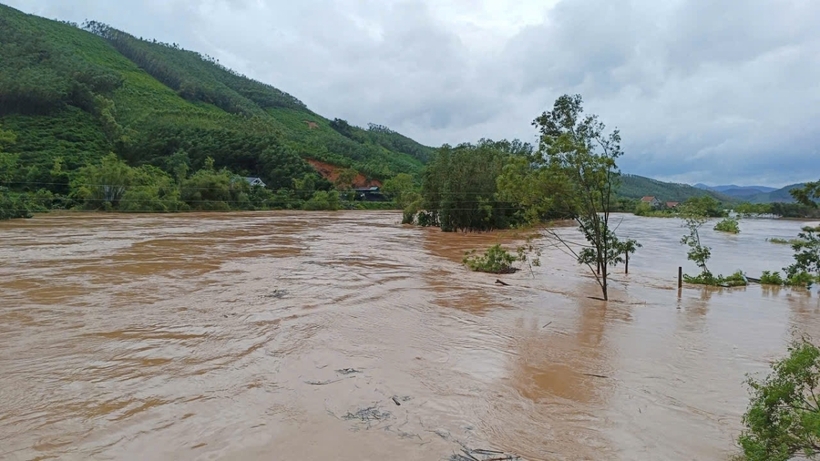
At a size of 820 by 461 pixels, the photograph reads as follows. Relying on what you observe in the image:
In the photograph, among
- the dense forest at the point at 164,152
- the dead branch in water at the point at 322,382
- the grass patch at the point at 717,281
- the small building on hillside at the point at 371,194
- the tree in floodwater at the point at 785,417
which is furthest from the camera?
the small building on hillside at the point at 371,194

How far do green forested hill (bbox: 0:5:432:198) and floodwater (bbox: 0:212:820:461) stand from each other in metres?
41.3

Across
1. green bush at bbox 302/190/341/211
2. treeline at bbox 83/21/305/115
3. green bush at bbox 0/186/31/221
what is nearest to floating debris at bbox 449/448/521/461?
green bush at bbox 0/186/31/221

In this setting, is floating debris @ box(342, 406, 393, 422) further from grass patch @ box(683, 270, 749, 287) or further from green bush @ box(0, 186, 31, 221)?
green bush @ box(0, 186, 31, 221)

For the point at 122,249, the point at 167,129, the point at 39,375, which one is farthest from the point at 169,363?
the point at 167,129

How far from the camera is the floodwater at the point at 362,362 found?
5020 millimetres

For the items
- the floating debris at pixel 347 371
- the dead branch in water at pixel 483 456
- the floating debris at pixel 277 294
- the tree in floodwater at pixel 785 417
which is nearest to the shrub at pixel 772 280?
the tree in floodwater at pixel 785 417

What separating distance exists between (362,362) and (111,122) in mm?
69043

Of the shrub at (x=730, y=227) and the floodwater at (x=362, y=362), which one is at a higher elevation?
the shrub at (x=730, y=227)

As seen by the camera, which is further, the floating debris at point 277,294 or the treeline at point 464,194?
the treeline at point 464,194

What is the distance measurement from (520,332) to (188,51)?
154245 mm

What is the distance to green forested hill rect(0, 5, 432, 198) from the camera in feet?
180

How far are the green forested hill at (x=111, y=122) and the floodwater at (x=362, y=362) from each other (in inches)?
1626

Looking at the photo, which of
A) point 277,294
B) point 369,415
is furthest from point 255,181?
point 369,415

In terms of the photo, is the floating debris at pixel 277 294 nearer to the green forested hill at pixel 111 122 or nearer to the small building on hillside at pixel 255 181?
the green forested hill at pixel 111 122
